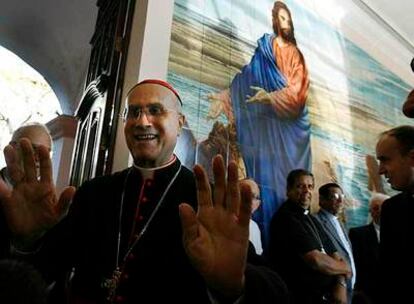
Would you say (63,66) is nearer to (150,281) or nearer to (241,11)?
(241,11)

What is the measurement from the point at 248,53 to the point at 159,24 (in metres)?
1.13

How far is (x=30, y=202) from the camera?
133 centimetres

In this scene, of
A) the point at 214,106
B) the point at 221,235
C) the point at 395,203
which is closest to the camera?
the point at 221,235

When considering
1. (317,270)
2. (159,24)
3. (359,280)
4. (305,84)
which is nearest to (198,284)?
(317,270)

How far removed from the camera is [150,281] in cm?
141

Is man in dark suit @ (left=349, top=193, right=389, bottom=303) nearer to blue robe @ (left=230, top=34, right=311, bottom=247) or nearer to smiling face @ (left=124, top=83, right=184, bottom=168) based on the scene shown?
blue robe @ (left=230, top=34, right=311, bottom=247)

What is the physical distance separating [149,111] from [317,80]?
3563 millimetres

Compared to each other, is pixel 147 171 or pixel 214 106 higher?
pixel 214 106

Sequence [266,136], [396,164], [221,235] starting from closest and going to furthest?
1. [221,235]
2. [396,164]
3. [266,136]

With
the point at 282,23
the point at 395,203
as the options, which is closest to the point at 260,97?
the point at 282,23

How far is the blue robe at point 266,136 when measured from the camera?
362cm

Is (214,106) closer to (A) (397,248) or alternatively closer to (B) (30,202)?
(A) (397,248)

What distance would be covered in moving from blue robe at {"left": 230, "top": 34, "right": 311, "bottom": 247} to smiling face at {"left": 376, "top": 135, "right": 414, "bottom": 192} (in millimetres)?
1370

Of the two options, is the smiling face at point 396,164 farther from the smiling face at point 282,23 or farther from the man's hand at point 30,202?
the smiling face at point 282,23
